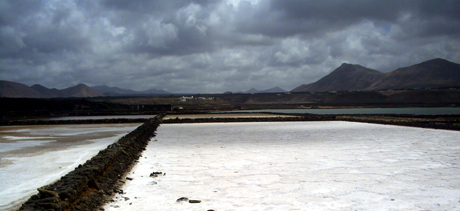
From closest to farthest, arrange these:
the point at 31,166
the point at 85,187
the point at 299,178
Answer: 1. the point at 85,187
2. the point at 299,178
3. the point at 31,166

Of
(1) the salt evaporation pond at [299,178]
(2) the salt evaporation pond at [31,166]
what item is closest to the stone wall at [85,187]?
(1) the salt evaporation pond at [299,178]

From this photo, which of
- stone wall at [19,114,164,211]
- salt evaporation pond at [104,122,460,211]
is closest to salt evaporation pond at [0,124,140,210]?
stone wall at [19,114,164,211]

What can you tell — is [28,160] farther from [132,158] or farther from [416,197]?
[416,197]

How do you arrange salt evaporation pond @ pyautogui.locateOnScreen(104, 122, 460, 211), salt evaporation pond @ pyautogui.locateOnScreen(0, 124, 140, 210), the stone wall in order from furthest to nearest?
salt evaporation pond @ pyautogui.locateOnScreen(0, 124, 140, 210)
salt evaporation pond @ pyautogui.locateOnScreen(104, 122, 460, 211)
the stone wall

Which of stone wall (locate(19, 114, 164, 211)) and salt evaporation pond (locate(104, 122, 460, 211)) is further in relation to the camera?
salt evaporation pond (locate(104, 122, 460, 211))

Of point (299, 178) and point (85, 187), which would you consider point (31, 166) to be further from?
point (299, 178)

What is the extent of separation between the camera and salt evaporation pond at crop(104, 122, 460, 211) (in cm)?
550

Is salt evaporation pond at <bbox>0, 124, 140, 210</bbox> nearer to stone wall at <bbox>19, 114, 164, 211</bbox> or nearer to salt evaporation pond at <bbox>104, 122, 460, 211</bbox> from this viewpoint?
stone wall at <bbox>19, 114, 164, 211</bbox>

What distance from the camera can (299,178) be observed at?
711 centimetres

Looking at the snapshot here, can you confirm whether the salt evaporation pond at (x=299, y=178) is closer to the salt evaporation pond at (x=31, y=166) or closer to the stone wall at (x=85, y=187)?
the stone wall at (x=85, y=187)

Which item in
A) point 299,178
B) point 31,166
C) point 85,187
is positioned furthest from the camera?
point 31,166

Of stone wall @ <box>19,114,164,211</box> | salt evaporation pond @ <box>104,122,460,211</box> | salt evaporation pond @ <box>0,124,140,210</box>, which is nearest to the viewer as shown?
stone wall @ <box>19,114,164,211</box>

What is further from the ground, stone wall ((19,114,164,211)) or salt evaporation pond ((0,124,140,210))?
stone wall ((19,114,164,211))

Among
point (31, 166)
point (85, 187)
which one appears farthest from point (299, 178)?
point (31, 166)
